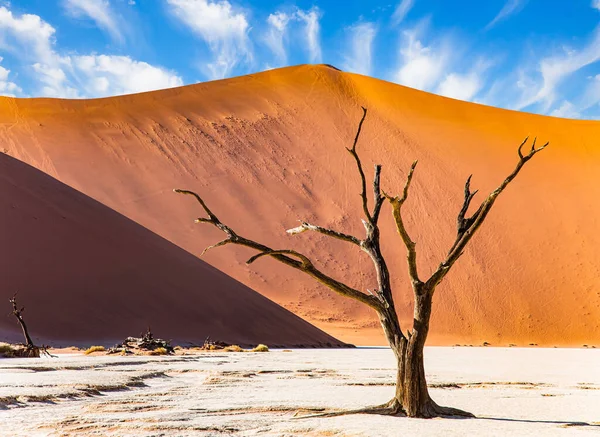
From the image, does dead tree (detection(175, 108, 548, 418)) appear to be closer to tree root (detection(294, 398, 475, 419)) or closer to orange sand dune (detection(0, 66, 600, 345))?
tree root (detection(294, 398, 475, 419))

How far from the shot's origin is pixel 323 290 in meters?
45.4

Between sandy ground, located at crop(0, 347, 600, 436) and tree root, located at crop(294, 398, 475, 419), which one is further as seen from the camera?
tree root, located at crop(294, 398, 475, 419)

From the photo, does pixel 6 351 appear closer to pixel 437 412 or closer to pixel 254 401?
pixel 254 401

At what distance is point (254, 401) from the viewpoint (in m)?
8.09

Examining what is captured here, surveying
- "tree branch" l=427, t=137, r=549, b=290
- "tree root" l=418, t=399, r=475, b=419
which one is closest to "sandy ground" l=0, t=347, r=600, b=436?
"tree root" l=418, t=399, r=475, b=419

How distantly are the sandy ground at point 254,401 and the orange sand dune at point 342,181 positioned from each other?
2585 centimetres

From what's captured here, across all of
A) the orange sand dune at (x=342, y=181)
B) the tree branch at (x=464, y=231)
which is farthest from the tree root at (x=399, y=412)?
the orange sand dune at (x=342, y=181)

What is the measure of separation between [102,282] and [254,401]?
19976 mm

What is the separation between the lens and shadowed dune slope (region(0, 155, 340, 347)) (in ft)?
80.7

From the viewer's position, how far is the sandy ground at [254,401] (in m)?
5.87

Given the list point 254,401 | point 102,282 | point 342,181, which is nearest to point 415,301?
point 254,401

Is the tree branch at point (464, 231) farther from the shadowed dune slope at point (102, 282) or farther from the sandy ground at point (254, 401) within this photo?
the shadowed dune slope at point (102, 282)

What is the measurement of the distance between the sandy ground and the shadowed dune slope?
1082 centimetres

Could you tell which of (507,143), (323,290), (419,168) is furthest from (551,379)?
(507,143)
